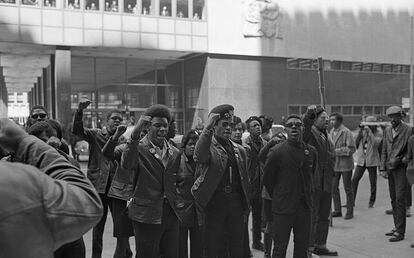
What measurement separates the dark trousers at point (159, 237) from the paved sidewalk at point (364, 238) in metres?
2.42

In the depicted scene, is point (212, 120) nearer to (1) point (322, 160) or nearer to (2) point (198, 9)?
(1) point (322, 160)

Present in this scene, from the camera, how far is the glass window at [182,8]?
2928cm

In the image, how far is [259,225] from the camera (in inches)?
273

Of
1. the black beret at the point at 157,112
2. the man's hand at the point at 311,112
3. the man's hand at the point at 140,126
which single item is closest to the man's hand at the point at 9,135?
the man's hand at the point at 140,126

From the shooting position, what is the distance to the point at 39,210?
1376 mm

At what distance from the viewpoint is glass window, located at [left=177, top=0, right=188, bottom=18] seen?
29.3 metres

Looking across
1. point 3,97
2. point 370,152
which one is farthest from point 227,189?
point 3,97

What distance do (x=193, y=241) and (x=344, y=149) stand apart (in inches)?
191

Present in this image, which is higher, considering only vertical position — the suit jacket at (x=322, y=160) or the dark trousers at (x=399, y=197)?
the suit jacket at (x=322, y=160)

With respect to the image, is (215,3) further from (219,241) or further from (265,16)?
(219,241)

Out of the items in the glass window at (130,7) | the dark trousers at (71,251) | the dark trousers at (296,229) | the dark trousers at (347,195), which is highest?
the glass window at (130,7)

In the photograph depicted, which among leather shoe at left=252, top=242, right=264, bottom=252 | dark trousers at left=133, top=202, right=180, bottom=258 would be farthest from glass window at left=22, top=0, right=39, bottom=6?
dark trousers at left=133, top=202, right=180, bottom=258

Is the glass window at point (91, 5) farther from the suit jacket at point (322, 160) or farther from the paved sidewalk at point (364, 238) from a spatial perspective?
the suit jacket at point (322, 160)

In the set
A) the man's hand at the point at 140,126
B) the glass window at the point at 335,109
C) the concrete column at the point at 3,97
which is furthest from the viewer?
the concrete column at the point at 3,97
